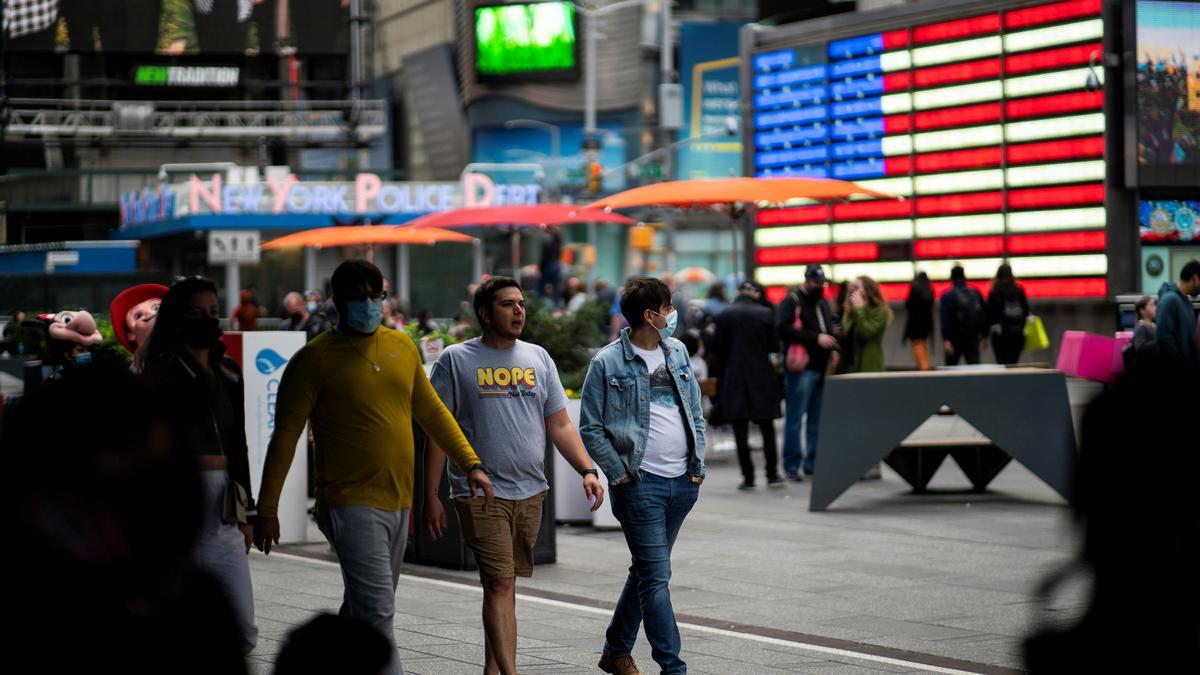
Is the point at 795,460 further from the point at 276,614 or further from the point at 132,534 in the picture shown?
the point at 132,534

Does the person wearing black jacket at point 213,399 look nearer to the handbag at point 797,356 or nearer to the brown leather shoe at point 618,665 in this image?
the brown leather shoe at point 618,665

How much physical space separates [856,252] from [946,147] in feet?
7.07

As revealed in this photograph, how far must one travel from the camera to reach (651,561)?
283 inches

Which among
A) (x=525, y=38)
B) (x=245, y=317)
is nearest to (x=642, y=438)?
(x=245, y=317)

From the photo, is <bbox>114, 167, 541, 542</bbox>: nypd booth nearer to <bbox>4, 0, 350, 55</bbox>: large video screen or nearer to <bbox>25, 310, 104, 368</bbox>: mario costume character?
<bbox>4, 0, 350, 55</bbox>: large video screen

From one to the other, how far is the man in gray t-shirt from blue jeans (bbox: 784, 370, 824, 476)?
9.04 meters

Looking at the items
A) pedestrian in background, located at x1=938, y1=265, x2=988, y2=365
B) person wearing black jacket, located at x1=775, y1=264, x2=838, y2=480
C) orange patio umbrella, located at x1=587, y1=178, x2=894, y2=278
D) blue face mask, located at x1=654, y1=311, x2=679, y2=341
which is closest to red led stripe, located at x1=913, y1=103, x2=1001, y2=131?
pedestrian in background, located at x1=938, y1=265, x2=988, y2=365

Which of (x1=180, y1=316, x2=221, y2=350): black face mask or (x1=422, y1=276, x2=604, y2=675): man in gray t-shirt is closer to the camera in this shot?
(x1=180, y1=316, x2=221, y2=350): black face mask

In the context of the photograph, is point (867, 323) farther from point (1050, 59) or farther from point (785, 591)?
point (1050, 59)

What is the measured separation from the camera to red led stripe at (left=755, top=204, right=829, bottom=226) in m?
25.7

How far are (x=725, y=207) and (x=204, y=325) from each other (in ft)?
46.4

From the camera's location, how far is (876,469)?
16453mm

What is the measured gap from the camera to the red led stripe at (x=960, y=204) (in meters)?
23.4

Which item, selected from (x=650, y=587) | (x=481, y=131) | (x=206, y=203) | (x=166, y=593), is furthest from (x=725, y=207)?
(x=481, y=131)
